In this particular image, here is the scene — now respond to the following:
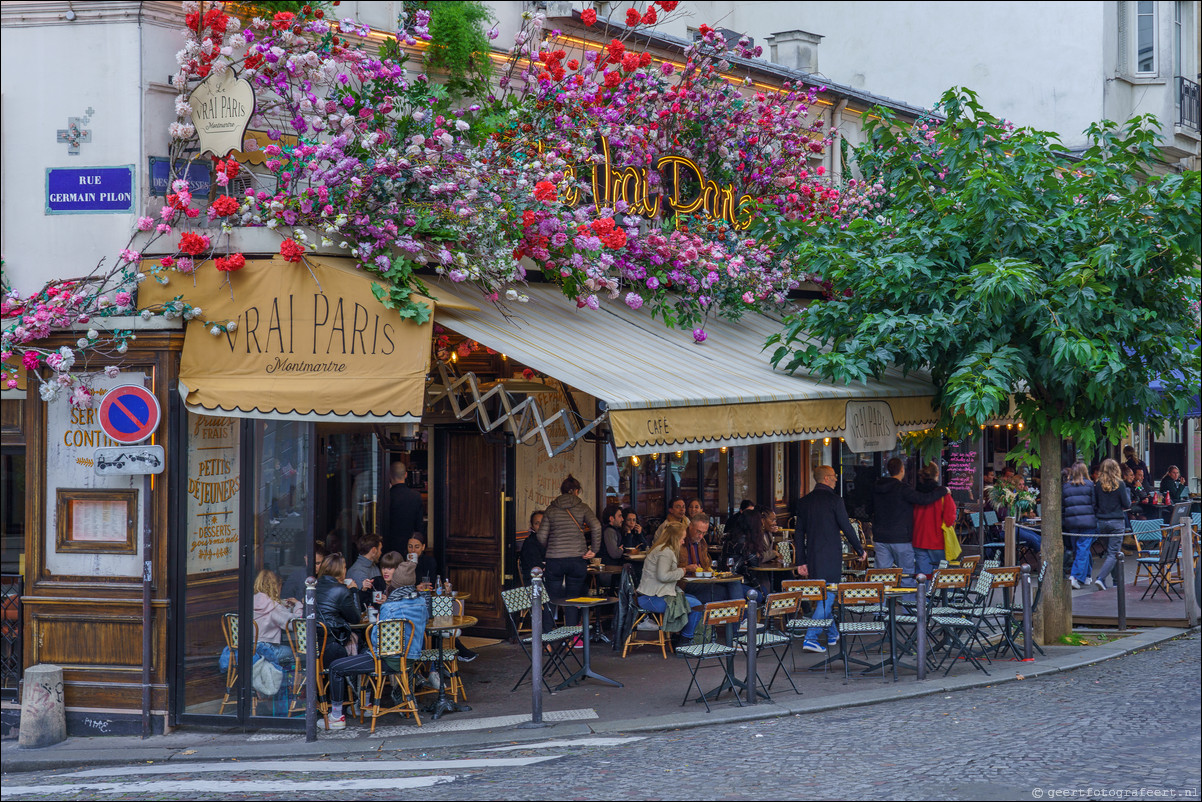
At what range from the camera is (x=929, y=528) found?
1444 centimetres

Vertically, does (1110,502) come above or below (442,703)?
above

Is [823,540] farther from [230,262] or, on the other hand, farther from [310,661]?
[230,262]

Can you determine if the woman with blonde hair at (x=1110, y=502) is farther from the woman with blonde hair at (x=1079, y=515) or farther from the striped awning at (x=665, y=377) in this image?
the striped awning at (x=665, y=377)

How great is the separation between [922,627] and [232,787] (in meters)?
6.05

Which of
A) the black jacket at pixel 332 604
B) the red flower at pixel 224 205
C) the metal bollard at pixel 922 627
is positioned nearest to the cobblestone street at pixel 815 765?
the metal bollard at pixel 922 627

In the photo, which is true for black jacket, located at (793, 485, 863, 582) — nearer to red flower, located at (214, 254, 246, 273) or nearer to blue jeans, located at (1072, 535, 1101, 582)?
blue jeans, located at (1072, 535, 1101, 582)

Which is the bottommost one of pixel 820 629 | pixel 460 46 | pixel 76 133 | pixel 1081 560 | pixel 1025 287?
pixel 820 629

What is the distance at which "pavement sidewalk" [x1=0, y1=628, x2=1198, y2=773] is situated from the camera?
966 cm

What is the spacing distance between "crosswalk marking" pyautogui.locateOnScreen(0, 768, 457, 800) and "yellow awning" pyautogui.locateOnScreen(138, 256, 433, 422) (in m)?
2.77

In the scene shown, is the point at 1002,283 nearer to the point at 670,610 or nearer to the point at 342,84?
the point at 670,610

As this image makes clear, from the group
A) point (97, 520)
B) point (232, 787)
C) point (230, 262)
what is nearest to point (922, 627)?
point (232, 787)

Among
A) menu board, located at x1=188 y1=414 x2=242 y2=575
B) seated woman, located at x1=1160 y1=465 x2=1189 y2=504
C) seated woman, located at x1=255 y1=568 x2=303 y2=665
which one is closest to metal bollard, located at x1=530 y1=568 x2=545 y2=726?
seated woman, located at x1=255 y1=568 x2=303 y2=665

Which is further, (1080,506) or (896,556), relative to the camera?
(1080,506)

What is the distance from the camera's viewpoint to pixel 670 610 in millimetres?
12391
